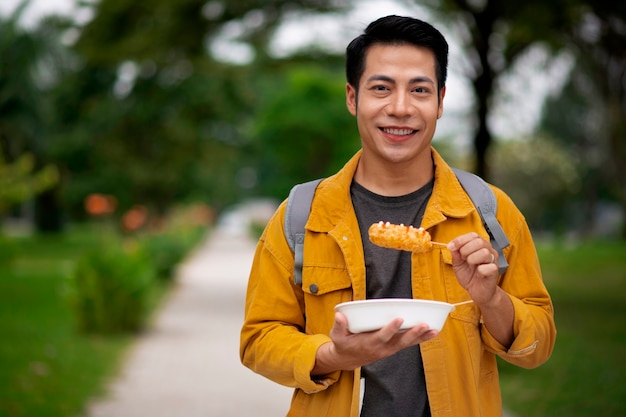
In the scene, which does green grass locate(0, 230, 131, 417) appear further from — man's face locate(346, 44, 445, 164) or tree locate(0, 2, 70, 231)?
man's face locate(346, 44, 445, 164)

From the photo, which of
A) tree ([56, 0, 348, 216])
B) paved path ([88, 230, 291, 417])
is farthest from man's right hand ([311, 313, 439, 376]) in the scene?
tree ([56, 0, 348, 216])

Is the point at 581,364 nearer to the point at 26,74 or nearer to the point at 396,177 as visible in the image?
the point at 396,177

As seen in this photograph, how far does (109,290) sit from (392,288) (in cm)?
1133

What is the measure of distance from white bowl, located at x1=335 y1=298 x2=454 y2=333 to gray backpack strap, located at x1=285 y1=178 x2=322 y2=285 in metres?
0.36

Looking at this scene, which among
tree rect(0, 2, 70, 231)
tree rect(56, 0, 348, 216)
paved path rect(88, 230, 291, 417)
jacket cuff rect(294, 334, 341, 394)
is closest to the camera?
jacket cuff rect(294, 334, 341, 394)

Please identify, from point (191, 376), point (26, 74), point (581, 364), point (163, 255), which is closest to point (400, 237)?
point (191, 376)

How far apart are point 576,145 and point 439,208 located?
58.6 meters

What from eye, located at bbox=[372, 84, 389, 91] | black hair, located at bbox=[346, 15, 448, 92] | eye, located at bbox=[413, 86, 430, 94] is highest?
black hair, located at bbox=[346, 15, 448, 92]

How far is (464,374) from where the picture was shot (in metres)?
2.50

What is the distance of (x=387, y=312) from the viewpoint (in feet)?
7.07

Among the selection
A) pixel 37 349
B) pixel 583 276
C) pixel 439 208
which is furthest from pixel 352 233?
pixel 583 276

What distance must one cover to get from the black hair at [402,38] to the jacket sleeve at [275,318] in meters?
0.49

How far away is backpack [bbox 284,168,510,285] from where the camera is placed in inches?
97.7

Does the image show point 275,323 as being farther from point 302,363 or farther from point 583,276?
point 583,276
